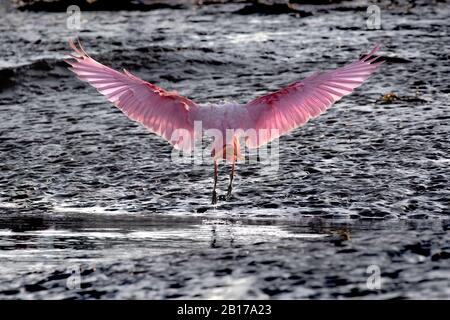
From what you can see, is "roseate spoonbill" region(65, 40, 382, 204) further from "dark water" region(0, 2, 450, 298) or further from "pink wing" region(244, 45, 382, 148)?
"dark water" region(0, 2, 450, 298)

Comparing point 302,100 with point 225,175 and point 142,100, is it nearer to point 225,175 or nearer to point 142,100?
point 142,100

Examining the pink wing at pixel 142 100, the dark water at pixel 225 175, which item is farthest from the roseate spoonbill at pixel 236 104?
the dark water at pixel 225 175

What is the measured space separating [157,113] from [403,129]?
102 inches

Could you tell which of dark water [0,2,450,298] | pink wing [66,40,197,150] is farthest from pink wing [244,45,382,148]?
dark water [0,2,450,298]

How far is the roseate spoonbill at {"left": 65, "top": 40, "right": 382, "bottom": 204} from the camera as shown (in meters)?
7.21

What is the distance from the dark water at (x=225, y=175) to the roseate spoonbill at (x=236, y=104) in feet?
1.82

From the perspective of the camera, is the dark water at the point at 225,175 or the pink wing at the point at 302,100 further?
the pink wing at the point at 302,100

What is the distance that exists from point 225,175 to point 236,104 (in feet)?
3.74

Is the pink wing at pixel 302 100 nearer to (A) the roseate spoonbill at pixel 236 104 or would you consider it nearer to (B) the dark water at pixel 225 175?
(A) the roseate spoonbill at pixel 236 104

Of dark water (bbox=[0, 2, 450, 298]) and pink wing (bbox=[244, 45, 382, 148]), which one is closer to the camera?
dark water (bbox=[0, 2, 450, 298])

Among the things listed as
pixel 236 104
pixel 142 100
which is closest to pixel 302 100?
pixel 236 104

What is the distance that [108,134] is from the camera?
9.48 metres

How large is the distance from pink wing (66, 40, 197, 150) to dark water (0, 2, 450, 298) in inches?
23.7

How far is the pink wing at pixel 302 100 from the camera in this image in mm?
7211
